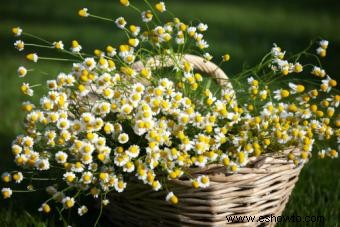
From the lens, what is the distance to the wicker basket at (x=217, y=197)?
4.96 feet

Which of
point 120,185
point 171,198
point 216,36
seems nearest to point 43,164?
point 120,185

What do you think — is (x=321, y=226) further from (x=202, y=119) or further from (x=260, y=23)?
(x=260, y=23)

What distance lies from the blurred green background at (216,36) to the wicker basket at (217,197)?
0.34 metres

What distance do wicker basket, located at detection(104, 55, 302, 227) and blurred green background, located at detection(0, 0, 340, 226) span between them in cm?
34

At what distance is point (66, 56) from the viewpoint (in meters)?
4.34

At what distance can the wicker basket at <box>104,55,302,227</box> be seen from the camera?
1512 millimetres

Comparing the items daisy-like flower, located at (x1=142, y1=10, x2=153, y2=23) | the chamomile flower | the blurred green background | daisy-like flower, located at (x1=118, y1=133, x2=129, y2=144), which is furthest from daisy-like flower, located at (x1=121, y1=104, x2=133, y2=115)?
the blurred green background

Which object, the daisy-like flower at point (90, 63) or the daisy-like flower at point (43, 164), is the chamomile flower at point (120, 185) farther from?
the daisy-like flower at point (90, 63)

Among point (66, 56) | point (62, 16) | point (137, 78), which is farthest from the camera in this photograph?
point (62, 16)

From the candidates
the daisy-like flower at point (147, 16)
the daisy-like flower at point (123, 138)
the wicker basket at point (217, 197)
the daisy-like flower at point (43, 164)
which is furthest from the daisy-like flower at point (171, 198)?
the daisy-like flower at point (147, 16)

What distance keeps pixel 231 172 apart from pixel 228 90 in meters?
0.29

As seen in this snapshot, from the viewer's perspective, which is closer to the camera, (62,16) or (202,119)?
(202,119)

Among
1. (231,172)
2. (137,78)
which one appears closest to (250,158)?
(231,172)

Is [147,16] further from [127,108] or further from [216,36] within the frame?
[216,36]
